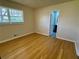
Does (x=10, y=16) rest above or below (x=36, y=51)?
above

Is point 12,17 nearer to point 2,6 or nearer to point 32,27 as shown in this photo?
point 2,6

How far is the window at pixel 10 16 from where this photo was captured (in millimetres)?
3175

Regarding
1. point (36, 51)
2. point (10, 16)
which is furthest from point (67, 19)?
point (10, 16)

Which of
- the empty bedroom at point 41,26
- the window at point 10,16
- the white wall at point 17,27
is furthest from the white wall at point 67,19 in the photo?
the window at point 10,16

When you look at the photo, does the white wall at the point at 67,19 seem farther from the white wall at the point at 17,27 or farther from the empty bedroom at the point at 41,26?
the white wall at the point at 17,27

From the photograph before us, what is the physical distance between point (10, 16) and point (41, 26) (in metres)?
2.57

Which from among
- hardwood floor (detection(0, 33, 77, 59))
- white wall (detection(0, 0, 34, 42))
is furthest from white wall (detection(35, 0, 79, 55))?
white wall (detection(0, 0, 34, 42))

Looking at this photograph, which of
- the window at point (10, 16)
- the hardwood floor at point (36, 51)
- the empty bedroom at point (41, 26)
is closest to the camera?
the hardwood floor at point (36, 51)

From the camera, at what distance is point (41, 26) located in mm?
5109

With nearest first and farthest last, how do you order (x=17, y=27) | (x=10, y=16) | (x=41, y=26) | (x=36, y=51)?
(x=36, y=51) → (x=10, y=16) → (x=17, y=27) → (x=41, y=26)

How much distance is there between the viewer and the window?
3175mm

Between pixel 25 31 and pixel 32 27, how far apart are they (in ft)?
3.14

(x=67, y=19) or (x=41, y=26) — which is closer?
(x=67, y=19)

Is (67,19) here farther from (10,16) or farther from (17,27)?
(10,16)
